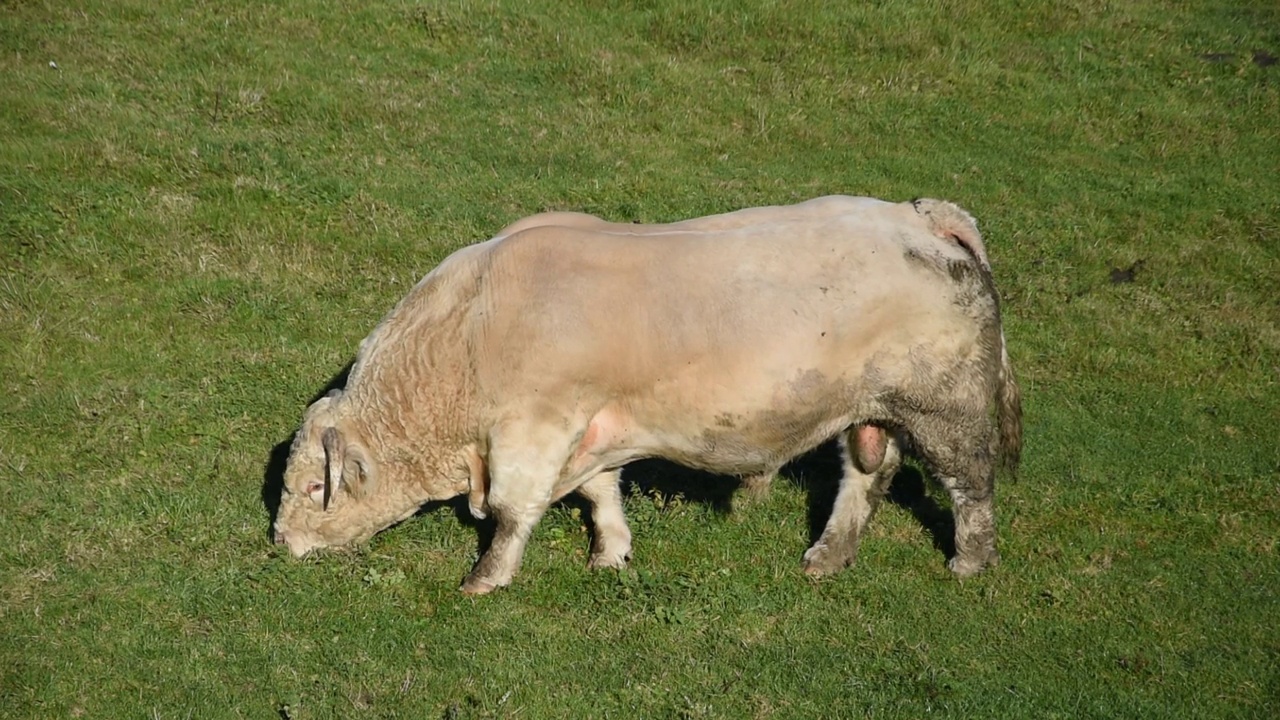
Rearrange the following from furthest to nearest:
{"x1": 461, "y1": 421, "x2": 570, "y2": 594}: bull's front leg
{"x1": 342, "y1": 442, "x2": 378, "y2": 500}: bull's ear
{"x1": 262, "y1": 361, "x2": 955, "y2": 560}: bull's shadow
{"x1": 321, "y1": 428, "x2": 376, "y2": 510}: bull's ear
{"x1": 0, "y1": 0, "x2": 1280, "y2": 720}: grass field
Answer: {"x1": 262, "y1": 361, "x2": 955, "y2": 560}: bull's shadow, {"x1": 342, "y1": 442, "x2": 378, "y2": 500}: bull's ear, {"x1": 321, "y1": 428, "x2": 376, "y2": 510}: bull's ear, {"x1": 461, "y1": 421, "x2": 570, "y2": 594}: bull's front leg, {"x1": 0, "y1": 0, "x2": 1280, "y2": 720}: grass field

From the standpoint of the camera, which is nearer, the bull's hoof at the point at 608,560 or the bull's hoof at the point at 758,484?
the bull's hoof at the point at 758,484

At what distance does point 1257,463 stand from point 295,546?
7.77 metres

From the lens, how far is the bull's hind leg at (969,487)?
8461mm

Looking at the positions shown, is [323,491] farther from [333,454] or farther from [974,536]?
[974,536]

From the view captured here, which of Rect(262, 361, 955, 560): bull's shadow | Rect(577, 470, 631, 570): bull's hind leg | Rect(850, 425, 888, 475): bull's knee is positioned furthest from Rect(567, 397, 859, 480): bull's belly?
Rect(262, 361, 955, 560): bull's shadow

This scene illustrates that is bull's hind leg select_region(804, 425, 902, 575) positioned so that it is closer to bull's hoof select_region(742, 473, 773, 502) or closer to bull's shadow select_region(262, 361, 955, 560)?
bull's shadow select_region(262, 361, 955, 560)

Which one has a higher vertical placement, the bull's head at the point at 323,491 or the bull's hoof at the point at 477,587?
the bull's head at the point at 323,491

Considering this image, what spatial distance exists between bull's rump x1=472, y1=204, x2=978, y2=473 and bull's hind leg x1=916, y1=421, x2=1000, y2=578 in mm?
623

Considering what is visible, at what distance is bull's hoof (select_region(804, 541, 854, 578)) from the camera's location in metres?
9.01

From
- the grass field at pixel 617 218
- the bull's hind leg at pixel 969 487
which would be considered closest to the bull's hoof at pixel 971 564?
the bull's hind leg at pixel 969 487

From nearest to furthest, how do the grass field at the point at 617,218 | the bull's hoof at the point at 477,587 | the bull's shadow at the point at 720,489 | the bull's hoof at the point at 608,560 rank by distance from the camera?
the grass field at the point at 617,218, the bull's hoof at the point at 477,587, the bull's hoof at the point at 608,560, the bull's shadow at the point at 720,489

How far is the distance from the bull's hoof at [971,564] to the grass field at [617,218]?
116 millimetres

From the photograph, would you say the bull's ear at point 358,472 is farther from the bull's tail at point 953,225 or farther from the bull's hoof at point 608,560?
the bull's tail at point 953,225

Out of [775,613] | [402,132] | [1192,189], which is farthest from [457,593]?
[1192,189]
